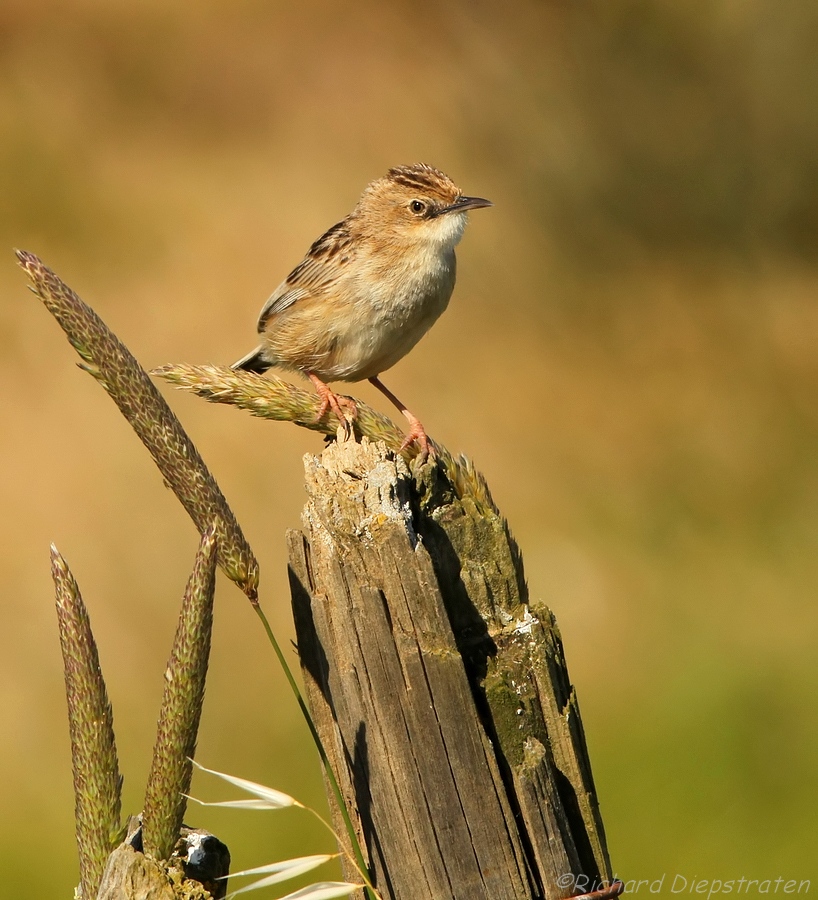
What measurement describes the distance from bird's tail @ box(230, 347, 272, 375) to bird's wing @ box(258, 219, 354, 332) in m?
0.11

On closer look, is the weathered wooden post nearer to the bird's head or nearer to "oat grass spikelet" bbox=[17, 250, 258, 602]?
"oat grass spikelet" bbox=[17, 250, 258, 602]

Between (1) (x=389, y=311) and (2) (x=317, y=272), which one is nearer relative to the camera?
(1) (x=389, y=311)

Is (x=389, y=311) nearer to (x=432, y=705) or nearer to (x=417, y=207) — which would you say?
(x=417, y=207)

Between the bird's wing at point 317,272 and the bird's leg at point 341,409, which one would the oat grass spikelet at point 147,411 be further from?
the bird's wing at point 317,272

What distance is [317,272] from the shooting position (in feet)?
15.5

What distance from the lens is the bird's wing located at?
465 cm

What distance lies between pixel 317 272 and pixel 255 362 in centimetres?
61

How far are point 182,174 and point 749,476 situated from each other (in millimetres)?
4654

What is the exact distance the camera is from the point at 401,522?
2.21 meters

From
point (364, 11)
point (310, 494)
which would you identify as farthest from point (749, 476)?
point (310, 494)

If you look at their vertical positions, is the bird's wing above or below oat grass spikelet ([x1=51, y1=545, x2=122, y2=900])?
above

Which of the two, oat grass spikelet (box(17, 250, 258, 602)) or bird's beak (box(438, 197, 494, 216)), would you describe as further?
bird's beak (box(438, 197, 494, 216))

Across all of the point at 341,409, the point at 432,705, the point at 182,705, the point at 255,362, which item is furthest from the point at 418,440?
the point at 255,362

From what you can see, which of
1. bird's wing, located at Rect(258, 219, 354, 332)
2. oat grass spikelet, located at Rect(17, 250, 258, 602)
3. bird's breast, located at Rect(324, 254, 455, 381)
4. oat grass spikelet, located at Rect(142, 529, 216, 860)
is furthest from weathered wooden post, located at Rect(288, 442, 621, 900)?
bird's wing, located at Rect(258, 219, 354, 332)
